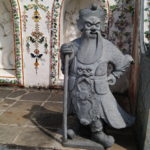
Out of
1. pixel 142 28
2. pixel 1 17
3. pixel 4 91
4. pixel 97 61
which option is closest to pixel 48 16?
pixel 1 17

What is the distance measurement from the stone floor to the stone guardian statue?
0.42m

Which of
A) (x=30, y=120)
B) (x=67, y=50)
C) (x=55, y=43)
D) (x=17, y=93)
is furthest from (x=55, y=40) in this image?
(x=67, y=50)

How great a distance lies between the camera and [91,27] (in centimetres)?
227

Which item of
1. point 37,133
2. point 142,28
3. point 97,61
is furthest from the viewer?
point 142,28

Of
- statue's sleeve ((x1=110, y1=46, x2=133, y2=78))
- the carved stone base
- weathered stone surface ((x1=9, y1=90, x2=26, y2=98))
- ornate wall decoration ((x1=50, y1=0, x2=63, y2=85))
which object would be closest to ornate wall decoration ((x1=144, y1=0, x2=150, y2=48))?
statue's sleeve ((x1=110, y1=46, x2=133, y2=78))

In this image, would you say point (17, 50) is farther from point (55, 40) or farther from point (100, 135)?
point (100, 135)

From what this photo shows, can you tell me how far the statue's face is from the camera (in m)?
2.25

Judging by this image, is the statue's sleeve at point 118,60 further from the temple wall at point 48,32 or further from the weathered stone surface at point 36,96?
the weathered stone surface at point 36,96

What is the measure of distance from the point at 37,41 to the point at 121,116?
2702 mm

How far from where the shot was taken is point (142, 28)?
305 centimetres

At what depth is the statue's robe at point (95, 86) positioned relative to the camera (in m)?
2.32

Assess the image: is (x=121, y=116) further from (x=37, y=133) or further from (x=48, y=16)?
(x=48, y=16)

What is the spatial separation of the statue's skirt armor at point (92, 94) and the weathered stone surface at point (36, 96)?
1.85 meters

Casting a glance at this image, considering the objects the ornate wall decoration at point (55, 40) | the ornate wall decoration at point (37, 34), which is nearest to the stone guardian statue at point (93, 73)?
the ornate wall decoration at point (55, 40)
